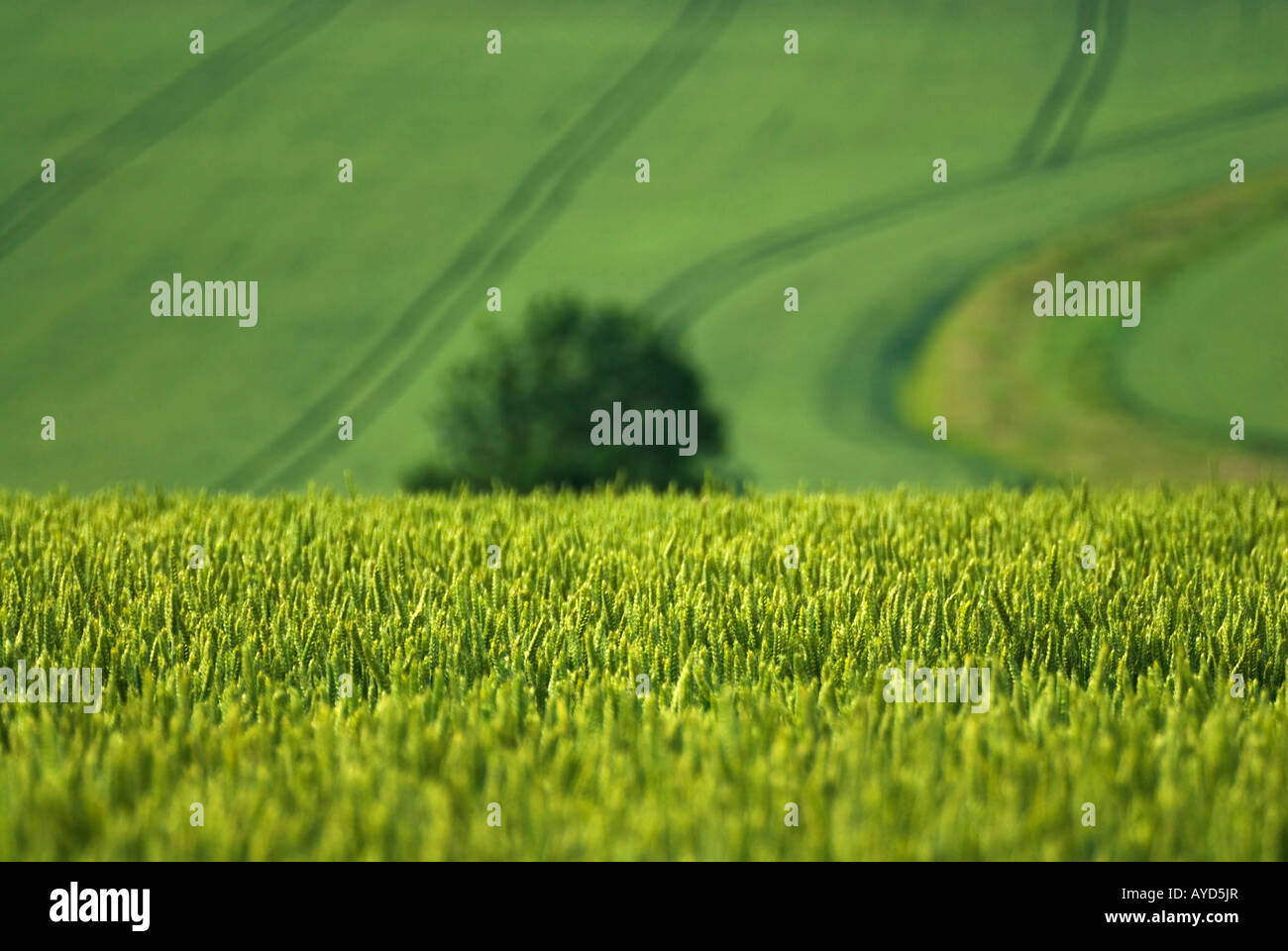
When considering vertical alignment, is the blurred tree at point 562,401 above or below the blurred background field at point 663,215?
below

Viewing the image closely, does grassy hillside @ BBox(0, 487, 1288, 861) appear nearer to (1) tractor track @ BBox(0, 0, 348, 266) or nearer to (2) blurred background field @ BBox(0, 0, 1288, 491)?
(2) blurred background field @ BBox(0, 0, 1288, 491)

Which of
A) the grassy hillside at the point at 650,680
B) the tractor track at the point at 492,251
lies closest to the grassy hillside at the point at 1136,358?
the tractor track at the point at 492,251

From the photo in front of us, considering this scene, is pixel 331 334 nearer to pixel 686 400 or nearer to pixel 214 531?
pixel 686 400

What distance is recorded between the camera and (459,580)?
449 centimetres

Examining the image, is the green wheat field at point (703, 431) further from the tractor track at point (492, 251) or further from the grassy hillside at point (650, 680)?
the tractor track at point (492, 251)

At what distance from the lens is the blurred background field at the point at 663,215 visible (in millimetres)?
28031

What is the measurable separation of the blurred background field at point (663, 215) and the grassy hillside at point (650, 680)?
2048 centimetres

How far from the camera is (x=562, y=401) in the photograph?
681 inches

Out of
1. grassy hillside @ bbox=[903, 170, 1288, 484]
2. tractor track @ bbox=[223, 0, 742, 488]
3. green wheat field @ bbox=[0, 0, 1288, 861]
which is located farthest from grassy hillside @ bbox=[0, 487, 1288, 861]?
tractor track @ bbox=[223, 0, 742, 488]

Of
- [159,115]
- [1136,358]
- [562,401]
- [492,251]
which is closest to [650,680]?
[562,401]

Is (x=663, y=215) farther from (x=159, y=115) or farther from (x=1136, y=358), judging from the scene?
(x=159, y=115)

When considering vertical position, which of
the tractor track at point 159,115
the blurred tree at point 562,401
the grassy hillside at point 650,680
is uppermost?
the tractor track at point 159,115

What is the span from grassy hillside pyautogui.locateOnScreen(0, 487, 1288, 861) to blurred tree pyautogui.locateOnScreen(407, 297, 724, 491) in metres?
10.7

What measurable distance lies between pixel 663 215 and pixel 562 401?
21.0 meters
